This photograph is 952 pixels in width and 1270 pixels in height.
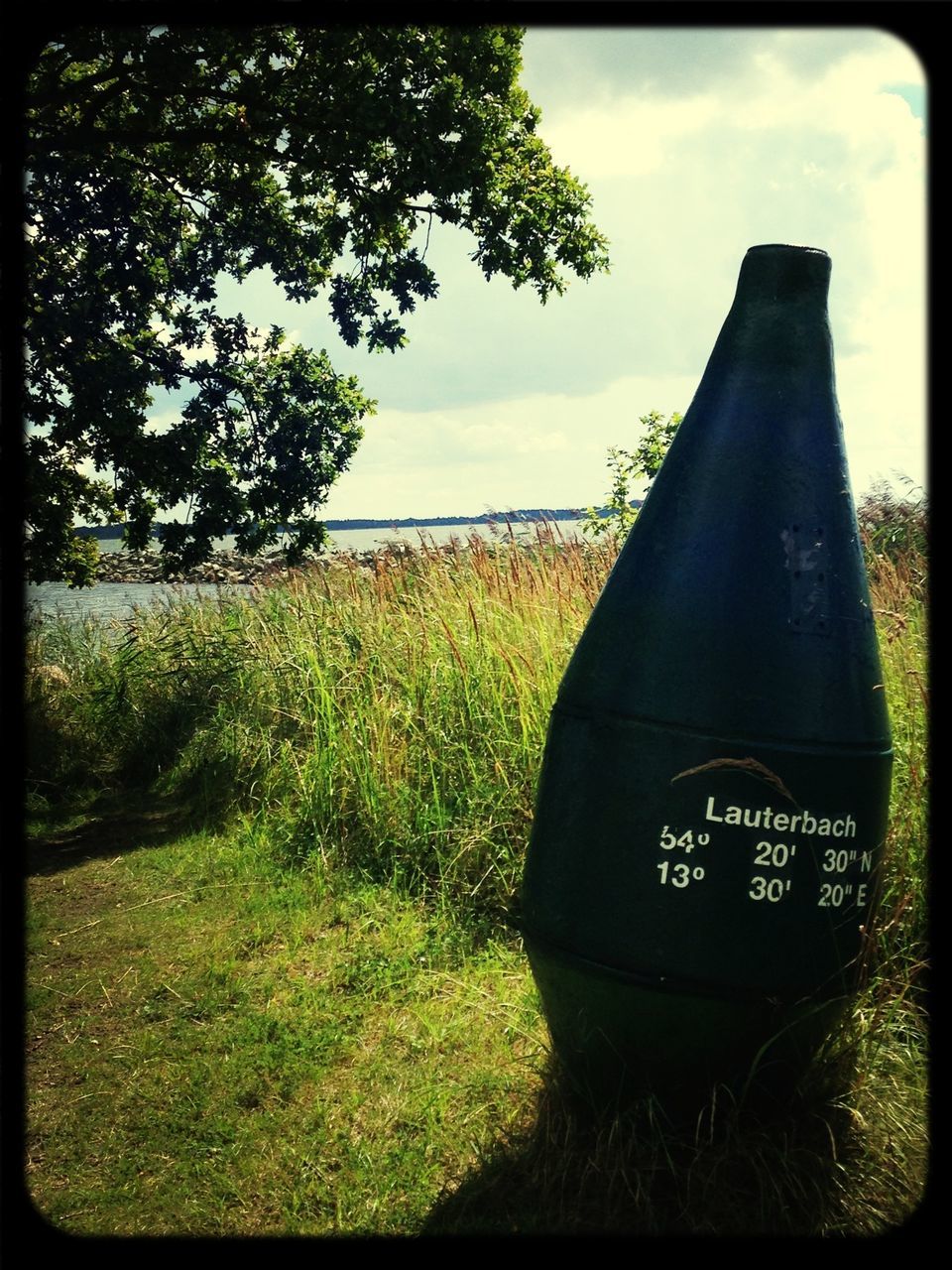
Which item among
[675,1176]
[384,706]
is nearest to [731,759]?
[675,1176]

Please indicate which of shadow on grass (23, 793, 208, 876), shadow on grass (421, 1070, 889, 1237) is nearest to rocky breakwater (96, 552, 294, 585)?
shadow on grass (23, 793, 208, 876)

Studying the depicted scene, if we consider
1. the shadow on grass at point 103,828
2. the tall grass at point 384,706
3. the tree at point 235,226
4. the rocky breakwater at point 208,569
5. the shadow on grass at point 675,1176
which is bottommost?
the shadow on grass at point 103,828

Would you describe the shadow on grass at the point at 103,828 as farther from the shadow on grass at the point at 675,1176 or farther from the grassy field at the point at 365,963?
the shadow on grass at the point at 675,1176

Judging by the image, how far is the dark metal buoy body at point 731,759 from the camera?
297 centimetres

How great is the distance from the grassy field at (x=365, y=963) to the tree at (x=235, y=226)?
1574 millimetres

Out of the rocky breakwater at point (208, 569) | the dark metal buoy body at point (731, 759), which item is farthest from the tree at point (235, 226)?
the dark metal buoy body at point (731, 759)

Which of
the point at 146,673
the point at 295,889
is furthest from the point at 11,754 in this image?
the point at 295,889

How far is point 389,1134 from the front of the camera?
361cm

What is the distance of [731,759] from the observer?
289cm

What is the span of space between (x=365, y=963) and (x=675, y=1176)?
7.24ft

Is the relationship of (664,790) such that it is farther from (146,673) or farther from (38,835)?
(146,673)

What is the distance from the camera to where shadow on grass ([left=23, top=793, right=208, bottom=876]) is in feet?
23.2

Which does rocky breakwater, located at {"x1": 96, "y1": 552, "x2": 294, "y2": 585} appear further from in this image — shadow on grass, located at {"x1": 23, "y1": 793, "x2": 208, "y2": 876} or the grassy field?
shadow on grass, located at {"x1": 23, "y1": 793, "x2": 208, "y2": 876}

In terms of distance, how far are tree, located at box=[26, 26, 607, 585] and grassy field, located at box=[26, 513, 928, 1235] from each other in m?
1.57
